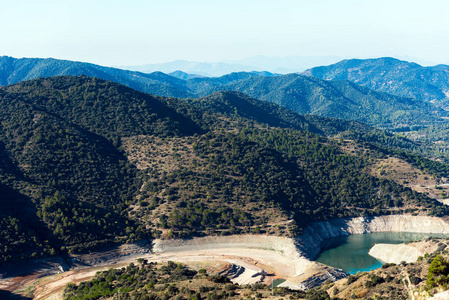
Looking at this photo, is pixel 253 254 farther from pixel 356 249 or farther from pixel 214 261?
pixel 356 249

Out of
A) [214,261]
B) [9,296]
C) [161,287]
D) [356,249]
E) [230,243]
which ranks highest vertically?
[161,287]

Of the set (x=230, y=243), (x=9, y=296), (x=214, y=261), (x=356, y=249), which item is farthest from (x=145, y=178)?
(x=356, y=249)

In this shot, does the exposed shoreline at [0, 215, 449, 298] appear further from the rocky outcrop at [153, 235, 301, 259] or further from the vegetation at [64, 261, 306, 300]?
the vegetation at [64, 261, 306, 300]

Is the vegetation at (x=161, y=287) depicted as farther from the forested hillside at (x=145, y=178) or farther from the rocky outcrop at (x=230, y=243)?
the forested hillside at (x=145, y=178)

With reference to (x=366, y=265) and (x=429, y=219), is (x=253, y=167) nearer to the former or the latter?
(x=366, y=265)

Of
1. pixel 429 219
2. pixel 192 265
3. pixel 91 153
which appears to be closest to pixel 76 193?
pixel 91 153

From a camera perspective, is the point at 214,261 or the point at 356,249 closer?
the point at 214,261
